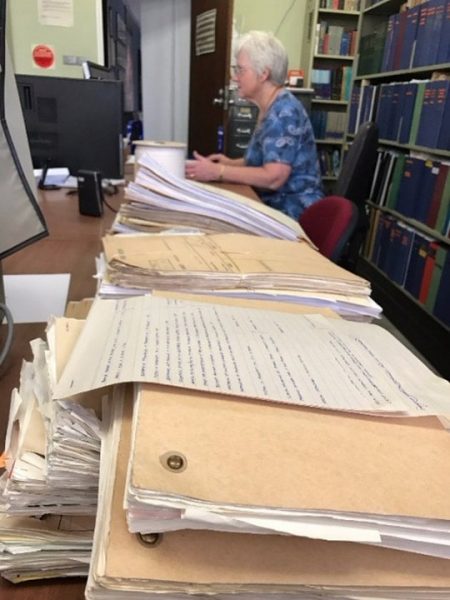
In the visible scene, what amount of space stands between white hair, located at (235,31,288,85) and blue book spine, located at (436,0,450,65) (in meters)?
1.04

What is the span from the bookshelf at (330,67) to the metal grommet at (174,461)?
416cm

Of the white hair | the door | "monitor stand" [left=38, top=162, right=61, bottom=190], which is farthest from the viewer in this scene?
the door

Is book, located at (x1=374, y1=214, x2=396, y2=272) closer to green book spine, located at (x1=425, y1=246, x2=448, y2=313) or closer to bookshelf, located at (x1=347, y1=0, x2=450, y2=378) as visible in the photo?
bookshelf, located at (x1=347, y1=0, x2=450, y2=378)

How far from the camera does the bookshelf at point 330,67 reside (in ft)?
13.3

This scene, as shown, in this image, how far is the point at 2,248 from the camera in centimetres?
73

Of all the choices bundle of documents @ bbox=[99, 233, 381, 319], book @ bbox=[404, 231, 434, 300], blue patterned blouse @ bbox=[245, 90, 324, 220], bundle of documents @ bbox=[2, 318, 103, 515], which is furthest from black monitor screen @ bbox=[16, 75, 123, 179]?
book @ bbox=[404, 231, 434, 300]

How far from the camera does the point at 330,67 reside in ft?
14.2

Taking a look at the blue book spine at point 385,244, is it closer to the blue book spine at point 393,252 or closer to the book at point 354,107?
the blue book spine at point 393,252

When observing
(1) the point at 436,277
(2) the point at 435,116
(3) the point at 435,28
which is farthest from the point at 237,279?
(3) the point at 435,28

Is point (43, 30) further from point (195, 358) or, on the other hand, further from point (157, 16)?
point (195, 358)

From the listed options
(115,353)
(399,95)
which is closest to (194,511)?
(115,353)

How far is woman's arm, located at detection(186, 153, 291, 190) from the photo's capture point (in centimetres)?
183

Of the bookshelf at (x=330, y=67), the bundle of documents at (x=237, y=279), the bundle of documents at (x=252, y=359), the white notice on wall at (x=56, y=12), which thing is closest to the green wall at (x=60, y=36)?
the white notice on wall at (x=56, y=12)

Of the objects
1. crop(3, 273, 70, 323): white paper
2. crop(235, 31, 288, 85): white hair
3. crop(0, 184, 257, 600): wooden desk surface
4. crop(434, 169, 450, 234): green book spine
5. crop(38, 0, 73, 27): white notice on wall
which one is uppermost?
crop(38, 0, 73, 27): white notice on wall
